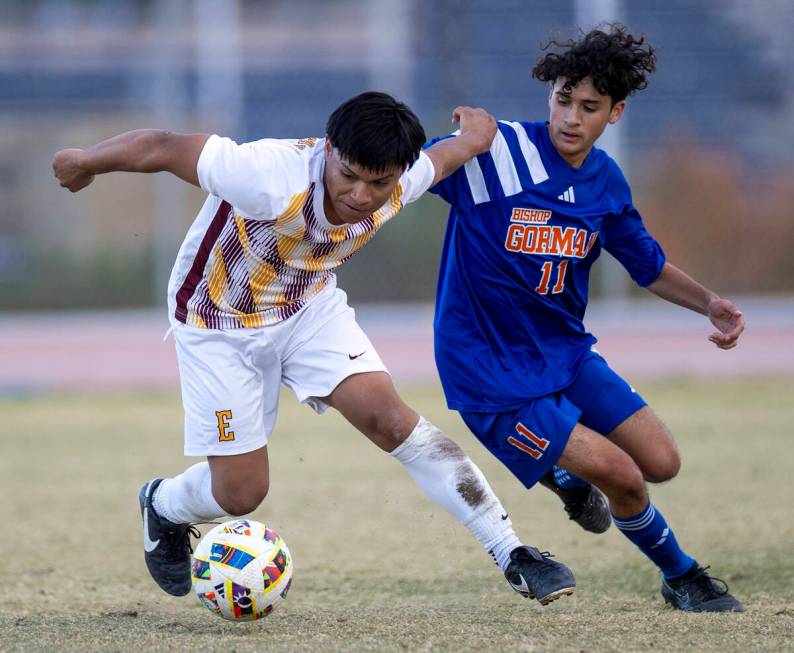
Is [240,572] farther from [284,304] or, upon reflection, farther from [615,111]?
[615,111]

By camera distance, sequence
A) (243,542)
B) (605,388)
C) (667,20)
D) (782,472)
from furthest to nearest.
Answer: (667,20) < (782,472) < (605,388) < (243,542)

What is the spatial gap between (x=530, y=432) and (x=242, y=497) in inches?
40.6

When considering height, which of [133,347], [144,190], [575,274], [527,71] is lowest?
[133,347]

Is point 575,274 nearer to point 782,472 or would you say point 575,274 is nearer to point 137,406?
point 782,472

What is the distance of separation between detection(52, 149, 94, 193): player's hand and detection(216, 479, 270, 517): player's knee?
46.7 inches

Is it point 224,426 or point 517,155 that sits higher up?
point 517,155

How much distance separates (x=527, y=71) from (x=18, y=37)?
4998 mm

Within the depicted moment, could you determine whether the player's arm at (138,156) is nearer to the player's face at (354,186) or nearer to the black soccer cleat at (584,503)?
the player's face at (354,186)

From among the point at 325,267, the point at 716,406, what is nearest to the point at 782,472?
the point at 716,406

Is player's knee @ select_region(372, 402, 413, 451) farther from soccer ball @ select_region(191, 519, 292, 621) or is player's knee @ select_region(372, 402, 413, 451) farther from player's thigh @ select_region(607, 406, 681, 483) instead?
player's thigh @ select_region(607, 406, 681, 483)

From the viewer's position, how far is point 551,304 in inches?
172

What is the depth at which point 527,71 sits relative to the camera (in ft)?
38.4

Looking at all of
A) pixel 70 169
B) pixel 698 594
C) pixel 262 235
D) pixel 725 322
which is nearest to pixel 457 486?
pixel 698 594

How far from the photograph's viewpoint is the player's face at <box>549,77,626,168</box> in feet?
14.3
